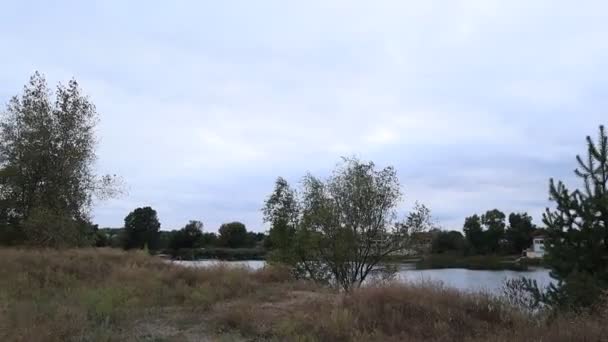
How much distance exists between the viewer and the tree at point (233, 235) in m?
64.6

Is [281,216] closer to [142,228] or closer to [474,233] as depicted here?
[142,228]

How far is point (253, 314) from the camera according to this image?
34.0ft

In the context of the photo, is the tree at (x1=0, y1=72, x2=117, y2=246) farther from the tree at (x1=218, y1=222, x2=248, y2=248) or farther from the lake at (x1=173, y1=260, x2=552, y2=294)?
the tree at (x1=218, y1=222, x2=248, y2=248)

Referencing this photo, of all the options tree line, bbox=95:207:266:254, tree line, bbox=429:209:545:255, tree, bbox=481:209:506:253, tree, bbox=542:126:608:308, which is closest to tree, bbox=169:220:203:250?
tree line, bbox=95:207:266:254

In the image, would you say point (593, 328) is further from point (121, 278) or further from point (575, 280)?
point (121, 278)

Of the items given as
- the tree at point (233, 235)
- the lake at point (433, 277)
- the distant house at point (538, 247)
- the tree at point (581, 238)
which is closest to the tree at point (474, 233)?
the distant house at point (538, 247)

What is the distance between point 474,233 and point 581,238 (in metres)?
86.9

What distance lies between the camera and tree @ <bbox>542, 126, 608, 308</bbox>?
36.7 feet

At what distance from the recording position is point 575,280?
11133 millimetres

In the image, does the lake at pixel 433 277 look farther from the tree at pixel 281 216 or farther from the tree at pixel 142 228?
the tree at pixel 142 228

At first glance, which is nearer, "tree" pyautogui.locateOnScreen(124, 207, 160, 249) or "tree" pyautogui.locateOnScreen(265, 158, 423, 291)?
"tree" pyautogui.locateOnScreen(265, 158, 423, 291)

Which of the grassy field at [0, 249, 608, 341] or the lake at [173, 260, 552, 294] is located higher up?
the lake at [173, 260, 552, 294]

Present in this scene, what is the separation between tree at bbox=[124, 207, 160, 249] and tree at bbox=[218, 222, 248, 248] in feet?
26.0

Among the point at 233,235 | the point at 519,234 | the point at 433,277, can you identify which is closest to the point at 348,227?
the point at 433,277
